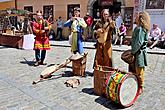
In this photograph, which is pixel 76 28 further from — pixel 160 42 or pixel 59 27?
pixel 59 27

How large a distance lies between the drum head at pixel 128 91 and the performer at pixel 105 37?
1294mm

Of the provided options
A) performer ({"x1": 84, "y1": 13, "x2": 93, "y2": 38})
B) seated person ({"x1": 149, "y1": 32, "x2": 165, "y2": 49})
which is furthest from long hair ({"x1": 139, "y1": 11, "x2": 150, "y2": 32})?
seated person ({"x1": 149, "y1": 32, "x2": 165, "y2": 49})

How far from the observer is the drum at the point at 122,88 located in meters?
4.05

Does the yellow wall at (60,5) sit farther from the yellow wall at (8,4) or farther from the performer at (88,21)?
the yellow wall at (8,4)

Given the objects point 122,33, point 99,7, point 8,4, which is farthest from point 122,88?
point 8,4

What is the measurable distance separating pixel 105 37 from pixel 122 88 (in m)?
1.59

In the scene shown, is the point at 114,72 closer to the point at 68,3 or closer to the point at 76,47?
the point at 76,47

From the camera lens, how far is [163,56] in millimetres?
9938

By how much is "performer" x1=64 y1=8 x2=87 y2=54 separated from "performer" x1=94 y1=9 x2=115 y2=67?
1.11 meters

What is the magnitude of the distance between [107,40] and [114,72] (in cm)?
121

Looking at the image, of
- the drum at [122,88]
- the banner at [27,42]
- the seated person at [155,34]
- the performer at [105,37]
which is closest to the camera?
the drum at [122,88]

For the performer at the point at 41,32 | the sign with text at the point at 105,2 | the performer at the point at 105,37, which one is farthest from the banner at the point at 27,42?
the performer at the point at 105,37

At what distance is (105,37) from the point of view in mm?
5305

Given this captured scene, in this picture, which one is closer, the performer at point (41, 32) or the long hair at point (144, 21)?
the long hair at point (144, 21)
